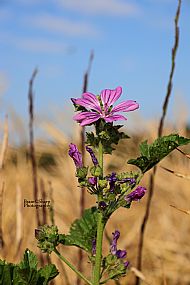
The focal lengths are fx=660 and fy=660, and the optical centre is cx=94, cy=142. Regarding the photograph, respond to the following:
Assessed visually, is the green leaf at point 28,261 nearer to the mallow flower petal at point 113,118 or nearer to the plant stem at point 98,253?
the plant stem at point 98,253

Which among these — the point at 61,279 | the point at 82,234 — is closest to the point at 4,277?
the point at 82,234

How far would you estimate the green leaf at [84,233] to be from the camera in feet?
4.25

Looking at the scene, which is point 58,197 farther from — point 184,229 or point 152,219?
point 184,229

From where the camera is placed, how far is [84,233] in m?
1.35

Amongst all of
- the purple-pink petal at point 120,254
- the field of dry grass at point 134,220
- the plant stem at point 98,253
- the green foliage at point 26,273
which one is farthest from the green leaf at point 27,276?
the field of dry grass at point 134,220

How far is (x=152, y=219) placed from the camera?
4.29 m

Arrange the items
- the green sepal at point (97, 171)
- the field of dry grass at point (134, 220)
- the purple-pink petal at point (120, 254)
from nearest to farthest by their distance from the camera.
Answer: the green sepal at point (97, 171)
the purple-pink petal at point (120, 254)
the field of dry grass at point (134, 220)

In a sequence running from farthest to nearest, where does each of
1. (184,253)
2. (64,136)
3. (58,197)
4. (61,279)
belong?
(58,197)
(64,136)
(184,253)
(61,279)

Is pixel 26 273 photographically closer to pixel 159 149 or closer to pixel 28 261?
pixel 28 261

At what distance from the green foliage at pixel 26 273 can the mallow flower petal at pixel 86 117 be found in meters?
0.26

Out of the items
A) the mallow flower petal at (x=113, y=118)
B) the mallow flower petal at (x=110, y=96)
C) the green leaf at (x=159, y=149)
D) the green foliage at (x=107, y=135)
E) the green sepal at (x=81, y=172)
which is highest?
the mallow flower petal at (x=110, y=96)

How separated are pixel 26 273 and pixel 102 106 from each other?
0.32 metres

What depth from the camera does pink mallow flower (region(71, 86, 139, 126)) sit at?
1.13m

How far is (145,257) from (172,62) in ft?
6.75
